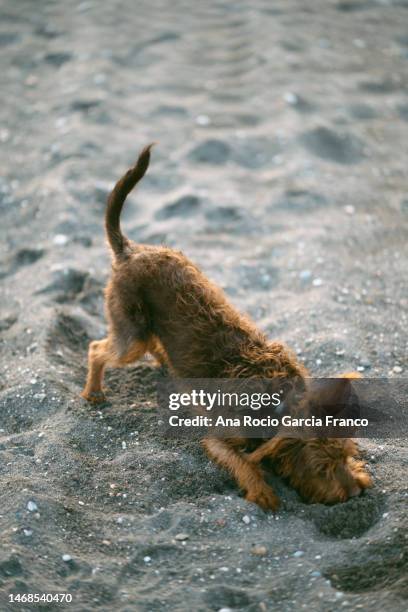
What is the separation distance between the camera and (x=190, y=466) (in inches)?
204

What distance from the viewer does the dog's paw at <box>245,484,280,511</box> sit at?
15.7 ft

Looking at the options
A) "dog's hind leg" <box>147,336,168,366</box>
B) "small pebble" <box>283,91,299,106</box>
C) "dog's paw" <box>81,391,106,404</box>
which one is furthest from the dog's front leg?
"small pebble" <box>283,91,299,106</box>

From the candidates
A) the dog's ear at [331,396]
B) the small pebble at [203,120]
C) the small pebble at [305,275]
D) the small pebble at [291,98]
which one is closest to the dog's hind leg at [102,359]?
the dog's ear at [331,396]

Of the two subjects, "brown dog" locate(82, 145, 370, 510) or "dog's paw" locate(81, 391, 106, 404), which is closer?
"brown dog" locate(82, 145, 370, 510)

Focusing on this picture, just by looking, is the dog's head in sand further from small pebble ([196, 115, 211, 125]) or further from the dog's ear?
→ small pebble ([196, 115, 211, 125])

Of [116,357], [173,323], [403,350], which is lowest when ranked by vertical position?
[403,350]

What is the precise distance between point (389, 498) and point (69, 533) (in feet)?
6.91

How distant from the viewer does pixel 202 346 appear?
5246 millimetres

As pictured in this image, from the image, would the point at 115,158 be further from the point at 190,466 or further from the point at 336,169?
the point at 190,466

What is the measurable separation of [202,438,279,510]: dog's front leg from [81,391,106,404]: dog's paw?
102cm

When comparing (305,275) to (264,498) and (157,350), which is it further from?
(264,498)

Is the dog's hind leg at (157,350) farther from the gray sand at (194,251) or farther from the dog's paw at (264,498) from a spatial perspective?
the dog's paw at (264,498)

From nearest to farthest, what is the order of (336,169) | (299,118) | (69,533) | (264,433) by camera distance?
(69,533), (264,433), (336,169), (299,118)

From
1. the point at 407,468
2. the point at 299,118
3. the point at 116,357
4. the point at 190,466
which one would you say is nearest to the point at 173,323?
the point at 116,357
